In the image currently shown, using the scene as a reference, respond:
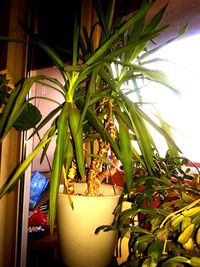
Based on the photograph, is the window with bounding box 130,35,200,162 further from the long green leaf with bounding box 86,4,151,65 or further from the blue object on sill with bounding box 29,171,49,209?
the blue object on sill with bounding box 29,171,49,209

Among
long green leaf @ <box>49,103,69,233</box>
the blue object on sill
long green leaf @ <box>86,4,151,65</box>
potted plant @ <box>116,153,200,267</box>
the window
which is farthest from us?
the blue object on sill

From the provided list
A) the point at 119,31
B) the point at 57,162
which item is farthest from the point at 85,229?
the point at 119,31

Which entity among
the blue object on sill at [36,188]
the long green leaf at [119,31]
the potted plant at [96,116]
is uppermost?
the long green leaf at [119,31]

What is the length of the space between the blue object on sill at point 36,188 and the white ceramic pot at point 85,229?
0.86 metres

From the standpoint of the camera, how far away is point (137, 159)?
77cm

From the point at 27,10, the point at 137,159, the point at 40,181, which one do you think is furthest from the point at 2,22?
the point at 137,159

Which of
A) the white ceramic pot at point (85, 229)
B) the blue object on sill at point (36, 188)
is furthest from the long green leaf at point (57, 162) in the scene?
the blue object on sill at point (36, 188)

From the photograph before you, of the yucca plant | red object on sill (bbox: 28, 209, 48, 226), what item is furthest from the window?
red object on sill (bbox: 28, 209, 48, 226)

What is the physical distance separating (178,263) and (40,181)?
4.09 ft

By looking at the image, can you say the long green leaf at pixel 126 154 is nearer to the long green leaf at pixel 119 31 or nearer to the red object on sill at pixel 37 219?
the long green leaf at pixel 119 31

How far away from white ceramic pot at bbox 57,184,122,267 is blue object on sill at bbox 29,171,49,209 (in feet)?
2.83

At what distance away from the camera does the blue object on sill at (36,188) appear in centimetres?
148

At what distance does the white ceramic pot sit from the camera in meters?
0.64

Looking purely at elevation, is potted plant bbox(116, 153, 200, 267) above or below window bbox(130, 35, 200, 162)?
below
